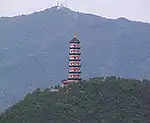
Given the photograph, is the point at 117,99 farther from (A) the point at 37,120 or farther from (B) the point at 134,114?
(A) the point at 37,120

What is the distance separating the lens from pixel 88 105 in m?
67.6

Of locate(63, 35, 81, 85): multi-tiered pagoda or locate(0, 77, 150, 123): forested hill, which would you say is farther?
locate(63, 35, 81, 85): multi-tiered pagoda

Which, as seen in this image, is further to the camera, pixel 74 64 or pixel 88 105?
pixel 74 64

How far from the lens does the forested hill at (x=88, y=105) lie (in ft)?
215

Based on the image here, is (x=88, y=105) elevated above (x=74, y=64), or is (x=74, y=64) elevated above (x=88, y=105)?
(x=74, y=64)

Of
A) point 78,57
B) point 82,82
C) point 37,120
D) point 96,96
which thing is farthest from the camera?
point 78,57

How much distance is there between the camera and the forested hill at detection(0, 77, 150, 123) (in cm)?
6550

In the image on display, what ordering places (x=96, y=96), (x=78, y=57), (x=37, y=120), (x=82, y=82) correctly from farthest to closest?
(x=78, y=57)
(x=82, y=82)
(x=96, y=96)
(x=37, y=120)

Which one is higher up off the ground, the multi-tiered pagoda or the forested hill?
the multi-tiered pagoda

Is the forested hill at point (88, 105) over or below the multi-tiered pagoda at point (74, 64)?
below

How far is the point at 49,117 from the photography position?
215ft

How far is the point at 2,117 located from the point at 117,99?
11504 mm

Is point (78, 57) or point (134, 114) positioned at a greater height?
point (78, 57)

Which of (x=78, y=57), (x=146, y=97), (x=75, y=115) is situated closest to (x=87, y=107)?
(x=75, y=115)
